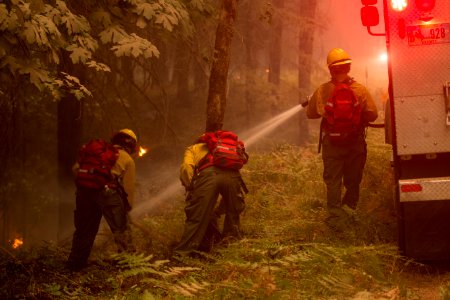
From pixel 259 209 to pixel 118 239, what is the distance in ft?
9.58

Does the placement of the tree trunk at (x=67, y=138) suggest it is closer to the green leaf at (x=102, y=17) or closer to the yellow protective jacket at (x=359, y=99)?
the green leaf at (x=102, y=17)

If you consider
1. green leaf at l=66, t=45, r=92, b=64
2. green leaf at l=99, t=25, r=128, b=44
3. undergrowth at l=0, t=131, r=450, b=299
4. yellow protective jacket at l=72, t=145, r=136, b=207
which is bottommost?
Result: undergrowth at l=0, t=131, r=450, b=299

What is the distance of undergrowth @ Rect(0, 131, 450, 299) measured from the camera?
5211mm

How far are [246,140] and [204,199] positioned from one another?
14.6 metres

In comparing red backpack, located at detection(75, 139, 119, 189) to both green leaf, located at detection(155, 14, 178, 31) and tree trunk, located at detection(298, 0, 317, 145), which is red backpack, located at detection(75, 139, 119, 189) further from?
tree trunk, located at detection(298, 0, 317, 145)

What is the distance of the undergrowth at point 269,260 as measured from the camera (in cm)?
521

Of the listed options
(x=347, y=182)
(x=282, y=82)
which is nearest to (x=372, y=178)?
(x=347, y=182)

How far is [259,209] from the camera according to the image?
993 cm

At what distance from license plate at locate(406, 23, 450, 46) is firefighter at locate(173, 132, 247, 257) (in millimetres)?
2816

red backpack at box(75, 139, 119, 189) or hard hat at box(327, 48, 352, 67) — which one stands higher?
hard hat at box(327, 48, 352, 67)

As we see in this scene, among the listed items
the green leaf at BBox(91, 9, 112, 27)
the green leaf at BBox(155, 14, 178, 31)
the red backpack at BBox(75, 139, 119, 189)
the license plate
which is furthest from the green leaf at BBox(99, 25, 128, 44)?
the license plate

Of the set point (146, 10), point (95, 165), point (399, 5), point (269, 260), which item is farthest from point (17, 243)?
point (399, 5)

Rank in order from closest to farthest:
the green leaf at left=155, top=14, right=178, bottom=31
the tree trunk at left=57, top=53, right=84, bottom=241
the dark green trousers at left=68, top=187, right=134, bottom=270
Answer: the green leaf at left=155, top=14, right=178, bottom=31, the dark green trousers at left=68, top=187, right=134, bottom=270, the tree trunk at left=57, top=53, right=84, bottom=241

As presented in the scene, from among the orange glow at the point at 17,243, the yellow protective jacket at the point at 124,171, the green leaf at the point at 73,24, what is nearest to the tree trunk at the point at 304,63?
the orange glow at the point at 17,243
